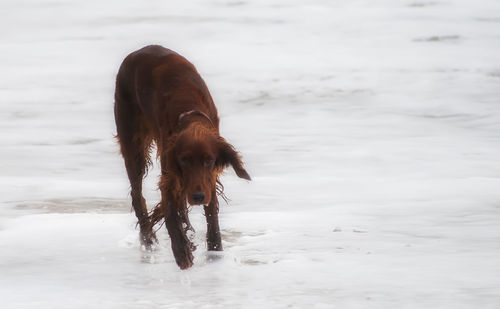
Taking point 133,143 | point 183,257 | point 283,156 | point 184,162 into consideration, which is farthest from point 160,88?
point 283,156

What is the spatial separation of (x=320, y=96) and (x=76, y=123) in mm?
2756

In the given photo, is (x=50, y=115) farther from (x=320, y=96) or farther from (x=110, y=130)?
(x=320, y=96)

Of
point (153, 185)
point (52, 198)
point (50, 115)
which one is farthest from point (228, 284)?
point (50, 115)

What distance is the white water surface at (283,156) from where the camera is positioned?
5.06 m

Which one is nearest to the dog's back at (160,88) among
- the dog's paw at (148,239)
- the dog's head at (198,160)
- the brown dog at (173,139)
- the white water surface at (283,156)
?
the brown dog at (173,139)

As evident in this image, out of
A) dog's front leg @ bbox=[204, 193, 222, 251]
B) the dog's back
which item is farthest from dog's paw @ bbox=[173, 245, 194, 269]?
the dog's back

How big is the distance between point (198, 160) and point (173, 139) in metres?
0.26

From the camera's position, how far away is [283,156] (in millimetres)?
8828

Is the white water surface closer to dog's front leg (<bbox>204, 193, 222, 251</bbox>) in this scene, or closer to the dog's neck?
dog's front leg (<bbox>204, 193, 222, 251</bbox>)

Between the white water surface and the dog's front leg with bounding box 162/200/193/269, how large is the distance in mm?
75

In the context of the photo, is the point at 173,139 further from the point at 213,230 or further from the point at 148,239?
the point at 148,239

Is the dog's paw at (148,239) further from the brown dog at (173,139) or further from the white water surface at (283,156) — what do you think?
the white water surface at (283,156)

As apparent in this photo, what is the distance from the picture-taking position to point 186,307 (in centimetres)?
461

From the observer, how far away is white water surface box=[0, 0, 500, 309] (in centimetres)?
506
